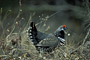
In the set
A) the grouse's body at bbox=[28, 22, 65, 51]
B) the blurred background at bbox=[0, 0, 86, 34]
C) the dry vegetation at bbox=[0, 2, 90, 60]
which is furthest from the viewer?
the blurred background at bbox=[0, 0, 86, 34]

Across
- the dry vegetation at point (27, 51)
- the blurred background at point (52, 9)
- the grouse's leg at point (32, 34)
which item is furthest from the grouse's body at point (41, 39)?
the blurred background at point (52, 9)

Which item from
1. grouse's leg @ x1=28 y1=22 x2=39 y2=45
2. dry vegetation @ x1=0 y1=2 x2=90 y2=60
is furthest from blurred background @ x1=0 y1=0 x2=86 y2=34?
grouse's leg @ x1=28 y1=22 x2=39 y2=45

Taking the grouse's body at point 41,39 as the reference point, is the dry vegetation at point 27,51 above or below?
below

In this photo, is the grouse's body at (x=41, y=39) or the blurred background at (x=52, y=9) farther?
the blurred background at (x=52, y=9)

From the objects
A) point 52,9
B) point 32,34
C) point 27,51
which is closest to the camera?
point 27,51

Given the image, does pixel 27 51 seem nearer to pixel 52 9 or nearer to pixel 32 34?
pixel 32 34

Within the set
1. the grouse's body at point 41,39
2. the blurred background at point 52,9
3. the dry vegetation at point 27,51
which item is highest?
the grouse's body at point 41,39

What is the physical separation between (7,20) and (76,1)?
316cm

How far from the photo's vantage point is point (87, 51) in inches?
354

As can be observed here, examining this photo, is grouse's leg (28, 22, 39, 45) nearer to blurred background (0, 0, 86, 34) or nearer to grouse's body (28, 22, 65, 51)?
grouse's body (28, 22, 65, 51)

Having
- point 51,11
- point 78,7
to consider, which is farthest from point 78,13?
point 51,11

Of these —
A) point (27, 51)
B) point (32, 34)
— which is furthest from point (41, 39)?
point (27, 51)

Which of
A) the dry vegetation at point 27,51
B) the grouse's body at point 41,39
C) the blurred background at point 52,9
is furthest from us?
the blurred background at point 52,9

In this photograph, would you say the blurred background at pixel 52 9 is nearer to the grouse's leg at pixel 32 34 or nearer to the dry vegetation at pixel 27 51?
the dry vegetation at pixel 27 51
